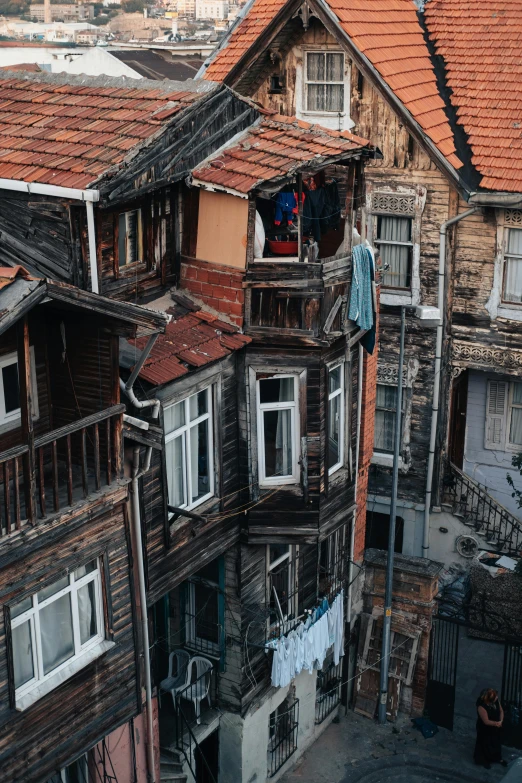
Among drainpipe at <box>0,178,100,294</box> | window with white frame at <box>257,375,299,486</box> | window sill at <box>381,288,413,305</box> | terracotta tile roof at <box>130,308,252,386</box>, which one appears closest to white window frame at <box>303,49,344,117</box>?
window sill at <box>381,288,413,305</box>

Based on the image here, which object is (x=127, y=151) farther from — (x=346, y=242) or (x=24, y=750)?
(x=24, y=750)

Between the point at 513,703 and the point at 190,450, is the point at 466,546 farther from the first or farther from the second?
the point at 190,450

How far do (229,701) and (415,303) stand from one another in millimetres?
9459

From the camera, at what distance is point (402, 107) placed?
21.8 meters

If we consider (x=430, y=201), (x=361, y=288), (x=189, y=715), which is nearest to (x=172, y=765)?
(x=189, y=715)

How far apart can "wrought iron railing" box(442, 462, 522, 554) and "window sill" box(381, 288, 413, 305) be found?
3.77m

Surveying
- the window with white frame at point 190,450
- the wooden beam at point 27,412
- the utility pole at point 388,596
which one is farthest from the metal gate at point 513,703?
Result: the wooden beam at point 27,412

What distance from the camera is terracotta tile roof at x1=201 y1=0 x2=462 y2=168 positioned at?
22.0 metres

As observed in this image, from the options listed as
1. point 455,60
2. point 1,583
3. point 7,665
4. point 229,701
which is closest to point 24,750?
point 7,665

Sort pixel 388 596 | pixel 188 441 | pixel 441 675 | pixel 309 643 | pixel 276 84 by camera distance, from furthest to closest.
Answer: pixel 276 84, pixel 441 675, pixel 388 596, pixel 309 643, pixel 188 441

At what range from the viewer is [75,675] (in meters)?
13.4

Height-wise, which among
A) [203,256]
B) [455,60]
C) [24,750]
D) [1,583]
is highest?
[455,60]

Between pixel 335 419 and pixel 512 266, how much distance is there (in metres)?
6.59

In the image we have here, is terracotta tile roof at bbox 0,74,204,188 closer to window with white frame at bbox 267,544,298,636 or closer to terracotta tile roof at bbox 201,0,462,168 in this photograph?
terracotta tile roof at bbox 201,0,462,168
